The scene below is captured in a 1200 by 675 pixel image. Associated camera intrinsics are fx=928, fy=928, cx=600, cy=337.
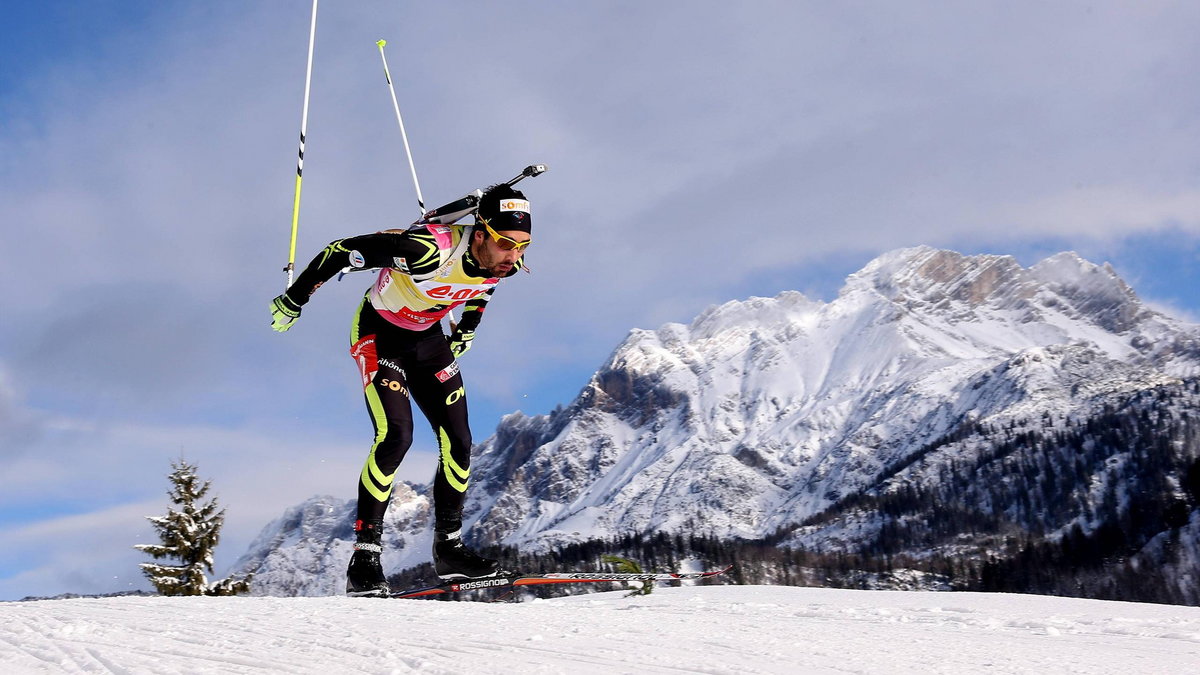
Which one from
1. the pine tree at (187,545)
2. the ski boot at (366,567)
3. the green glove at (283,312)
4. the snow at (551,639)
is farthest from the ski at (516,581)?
the pine tree at (187,545)

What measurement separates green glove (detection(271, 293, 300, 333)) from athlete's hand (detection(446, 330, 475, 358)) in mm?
1897

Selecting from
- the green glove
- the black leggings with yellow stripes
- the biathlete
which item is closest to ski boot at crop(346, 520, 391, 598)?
the biathlete

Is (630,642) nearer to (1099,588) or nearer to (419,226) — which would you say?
(419,226)

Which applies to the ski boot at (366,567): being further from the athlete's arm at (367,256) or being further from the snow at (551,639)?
the athlete's arm at (367,256)

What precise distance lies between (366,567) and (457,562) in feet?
3.13

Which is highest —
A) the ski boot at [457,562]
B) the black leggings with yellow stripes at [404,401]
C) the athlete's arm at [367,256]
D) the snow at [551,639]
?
the athlete's arm at [367,256]

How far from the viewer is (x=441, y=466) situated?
938 cm

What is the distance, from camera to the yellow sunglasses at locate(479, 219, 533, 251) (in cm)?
829

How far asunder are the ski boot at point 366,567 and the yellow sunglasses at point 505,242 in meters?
3.01

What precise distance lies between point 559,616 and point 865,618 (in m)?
2.38

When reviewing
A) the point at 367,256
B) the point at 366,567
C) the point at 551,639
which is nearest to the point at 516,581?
the point at 366,567

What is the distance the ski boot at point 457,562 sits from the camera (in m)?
9.44

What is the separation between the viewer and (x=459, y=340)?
32.5ft

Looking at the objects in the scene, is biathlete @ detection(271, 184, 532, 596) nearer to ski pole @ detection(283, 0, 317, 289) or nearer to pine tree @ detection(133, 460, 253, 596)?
ski pole @ detection(283, 0, 317, 289)
